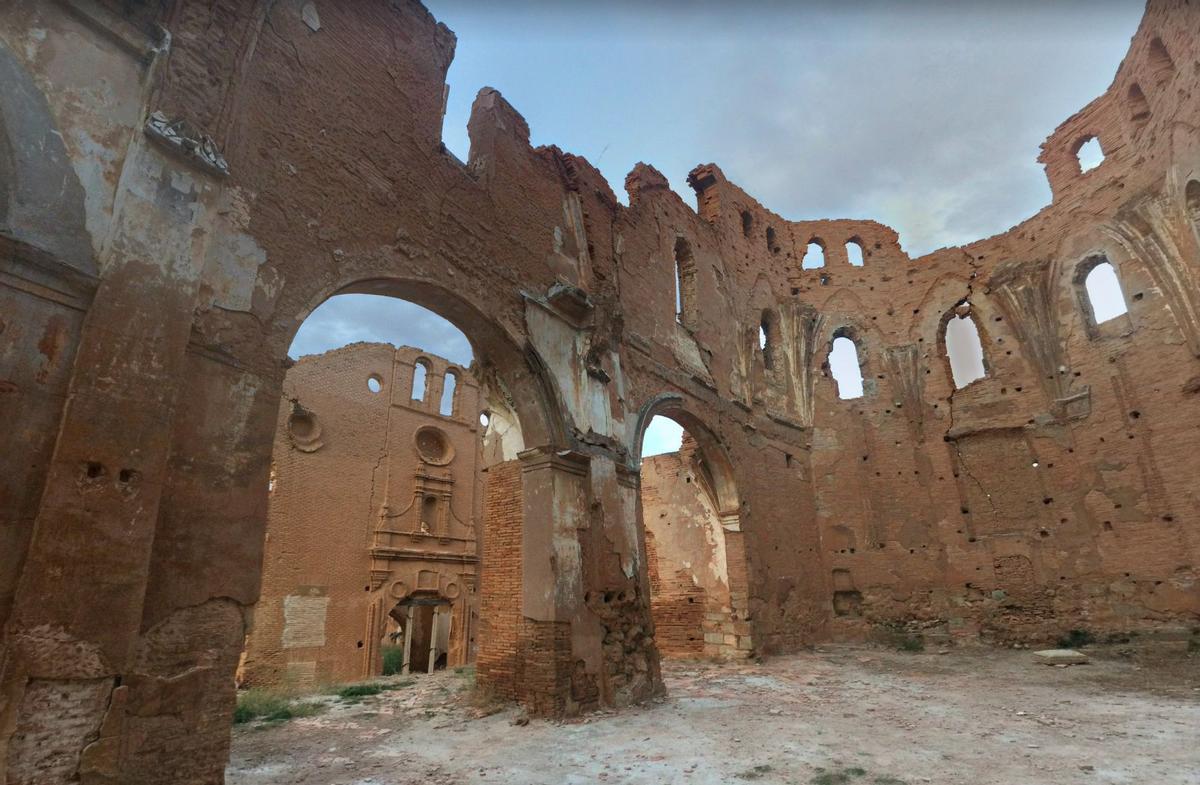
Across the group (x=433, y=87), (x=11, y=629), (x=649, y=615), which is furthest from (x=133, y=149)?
(x=649, y=615)

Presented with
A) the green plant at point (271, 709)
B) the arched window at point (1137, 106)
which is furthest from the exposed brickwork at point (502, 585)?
the arched window at point (1137, 106)

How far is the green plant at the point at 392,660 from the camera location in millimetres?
18486

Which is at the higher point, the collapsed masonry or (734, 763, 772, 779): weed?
the collapsed masonry

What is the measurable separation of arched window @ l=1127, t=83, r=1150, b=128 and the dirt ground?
989 centimetres

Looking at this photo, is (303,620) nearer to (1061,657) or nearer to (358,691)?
(358,691)

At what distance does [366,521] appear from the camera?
1703 centimetres

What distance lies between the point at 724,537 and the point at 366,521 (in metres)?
9.81

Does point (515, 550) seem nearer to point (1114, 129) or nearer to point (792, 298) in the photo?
Result: point (792, 298)

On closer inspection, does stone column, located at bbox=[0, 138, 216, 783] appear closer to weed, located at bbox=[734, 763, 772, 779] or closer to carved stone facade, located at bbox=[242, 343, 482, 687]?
weed, located at bbox=[734, 763, 772, 779]

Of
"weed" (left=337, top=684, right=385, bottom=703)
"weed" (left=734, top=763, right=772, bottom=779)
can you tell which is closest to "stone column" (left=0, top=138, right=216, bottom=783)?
"weed" (left=734, top=763, right=772, bottom=779)

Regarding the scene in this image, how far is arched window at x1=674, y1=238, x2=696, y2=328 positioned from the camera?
1281 centimetres

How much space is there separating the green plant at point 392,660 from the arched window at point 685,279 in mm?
12654

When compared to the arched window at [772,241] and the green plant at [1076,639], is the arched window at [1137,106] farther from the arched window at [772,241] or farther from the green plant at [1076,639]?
the green plant at [1076,639]

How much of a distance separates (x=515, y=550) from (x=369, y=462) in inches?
→ 432
